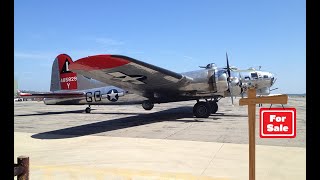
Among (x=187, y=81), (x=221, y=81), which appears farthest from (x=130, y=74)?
(x=221, y=81)

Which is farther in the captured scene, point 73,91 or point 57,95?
point 73,91

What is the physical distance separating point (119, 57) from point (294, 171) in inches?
279

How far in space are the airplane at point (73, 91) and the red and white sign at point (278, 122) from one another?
50.7ft

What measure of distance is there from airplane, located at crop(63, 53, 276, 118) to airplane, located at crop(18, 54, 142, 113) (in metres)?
2.50

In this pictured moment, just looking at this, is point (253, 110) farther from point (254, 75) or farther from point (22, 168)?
point (254, 75)

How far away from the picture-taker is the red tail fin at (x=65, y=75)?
20.5m

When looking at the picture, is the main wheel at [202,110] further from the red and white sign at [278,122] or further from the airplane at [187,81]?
the red and white sign at [278,122]

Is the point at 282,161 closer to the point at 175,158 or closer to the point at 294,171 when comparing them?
the point at 294,171

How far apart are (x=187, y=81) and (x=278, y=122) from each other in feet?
40.0

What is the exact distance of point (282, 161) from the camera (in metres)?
6.45

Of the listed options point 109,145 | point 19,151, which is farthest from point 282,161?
point 19,151

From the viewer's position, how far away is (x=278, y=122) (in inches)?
115

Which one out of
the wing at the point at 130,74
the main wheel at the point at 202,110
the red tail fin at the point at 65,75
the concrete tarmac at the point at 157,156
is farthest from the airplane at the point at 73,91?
the concrete tarmac at the point at 157,156

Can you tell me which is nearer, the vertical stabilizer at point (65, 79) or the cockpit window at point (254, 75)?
the cockpit window at point (254, 75)
